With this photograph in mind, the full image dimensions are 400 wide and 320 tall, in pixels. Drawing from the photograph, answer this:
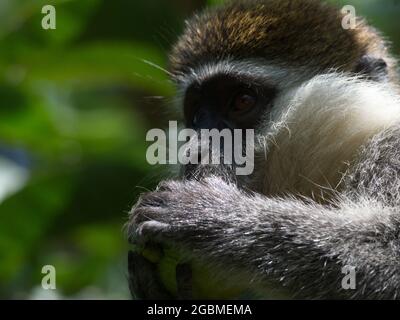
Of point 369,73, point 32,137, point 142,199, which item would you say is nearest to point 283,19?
point 369,73

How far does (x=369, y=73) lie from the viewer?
8125 millimetres

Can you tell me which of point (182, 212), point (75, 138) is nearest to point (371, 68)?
point (182, 212)

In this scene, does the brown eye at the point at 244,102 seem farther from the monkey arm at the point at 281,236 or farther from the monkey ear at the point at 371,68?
the monkey arm at the point at 281,236

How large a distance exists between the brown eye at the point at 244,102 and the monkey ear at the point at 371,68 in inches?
33.4

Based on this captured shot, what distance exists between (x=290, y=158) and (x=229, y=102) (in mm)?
739

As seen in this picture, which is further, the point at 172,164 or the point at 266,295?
the point at 172,164

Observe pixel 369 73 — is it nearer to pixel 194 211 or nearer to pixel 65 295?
pixel 194 211

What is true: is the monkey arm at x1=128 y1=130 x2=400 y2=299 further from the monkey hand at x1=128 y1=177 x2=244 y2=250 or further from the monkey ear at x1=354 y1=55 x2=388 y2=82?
the monkey ear at x1=354 y1=55 x2=388 y2=82

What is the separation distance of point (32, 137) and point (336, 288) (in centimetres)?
450

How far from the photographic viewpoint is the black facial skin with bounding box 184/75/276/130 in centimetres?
796

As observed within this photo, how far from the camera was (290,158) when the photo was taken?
7.71 m

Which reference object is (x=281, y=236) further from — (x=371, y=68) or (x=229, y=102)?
(x=371, y=68)

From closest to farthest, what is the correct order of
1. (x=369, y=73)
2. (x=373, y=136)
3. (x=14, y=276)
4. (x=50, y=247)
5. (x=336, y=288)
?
(x=336, y=288) < (x=373, y=136) < (x=369, y=73) < (x=14, y=276) < (x=50, y=247)

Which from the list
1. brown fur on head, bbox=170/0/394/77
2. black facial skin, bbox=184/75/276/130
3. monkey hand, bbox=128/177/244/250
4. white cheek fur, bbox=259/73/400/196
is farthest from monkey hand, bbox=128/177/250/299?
brown fur on head, bbox=170/0/394/77
